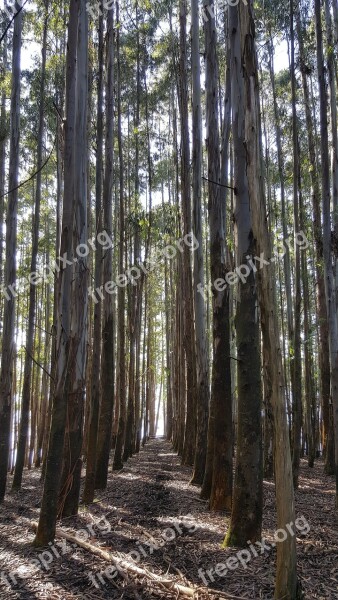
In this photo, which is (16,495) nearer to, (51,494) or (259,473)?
(51,494)

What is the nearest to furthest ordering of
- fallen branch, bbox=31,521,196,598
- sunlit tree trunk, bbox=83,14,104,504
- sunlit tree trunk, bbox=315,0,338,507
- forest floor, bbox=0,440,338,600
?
fallen branch, bbox=31,521,196,598
forest floor, bbox=0,440,338,600
sunlit tree trunk, bbox=315,0,338,507
sunlit tree trunk, bbox=83,14,104,504

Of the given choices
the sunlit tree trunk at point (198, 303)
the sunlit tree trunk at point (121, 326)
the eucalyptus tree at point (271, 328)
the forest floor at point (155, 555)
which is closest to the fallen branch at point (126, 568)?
the forest floor at point (155, 555)

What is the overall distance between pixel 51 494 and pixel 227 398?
8.10 ft

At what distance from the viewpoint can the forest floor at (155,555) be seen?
11.8 ft

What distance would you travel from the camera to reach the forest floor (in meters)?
3.59

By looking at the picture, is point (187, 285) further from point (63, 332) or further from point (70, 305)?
point (63, 332)

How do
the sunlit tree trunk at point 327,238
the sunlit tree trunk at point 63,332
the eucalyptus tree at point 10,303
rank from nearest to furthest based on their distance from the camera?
the sunlit tree trunk at point 63,332
the sunlit tree trunk at point 327,238
the eucalyptus tree at point 10,303

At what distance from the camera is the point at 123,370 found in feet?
37.6

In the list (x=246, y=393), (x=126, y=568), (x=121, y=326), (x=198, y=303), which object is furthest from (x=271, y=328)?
(x=121, y=326)

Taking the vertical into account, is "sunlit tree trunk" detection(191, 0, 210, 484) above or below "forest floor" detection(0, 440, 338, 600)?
above

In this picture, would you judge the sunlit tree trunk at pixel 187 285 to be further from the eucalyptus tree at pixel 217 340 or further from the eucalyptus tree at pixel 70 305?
the eucalyptus tree at pixel 70 305

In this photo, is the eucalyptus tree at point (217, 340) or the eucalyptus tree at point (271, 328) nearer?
the eucalyptus tree at point (271, 328)

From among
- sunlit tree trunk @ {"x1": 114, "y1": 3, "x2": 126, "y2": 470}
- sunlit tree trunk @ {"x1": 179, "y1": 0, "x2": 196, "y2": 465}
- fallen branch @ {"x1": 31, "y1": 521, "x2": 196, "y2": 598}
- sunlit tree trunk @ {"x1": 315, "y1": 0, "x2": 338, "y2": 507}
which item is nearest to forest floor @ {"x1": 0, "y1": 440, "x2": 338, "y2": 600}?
fallen branch @ {"x1": 31, "y1": 521, "x2": 196, "y2": 598}

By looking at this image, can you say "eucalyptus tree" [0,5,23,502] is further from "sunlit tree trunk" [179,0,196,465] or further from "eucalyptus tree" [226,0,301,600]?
"eucalyptus tree" [226,0,301,600]
